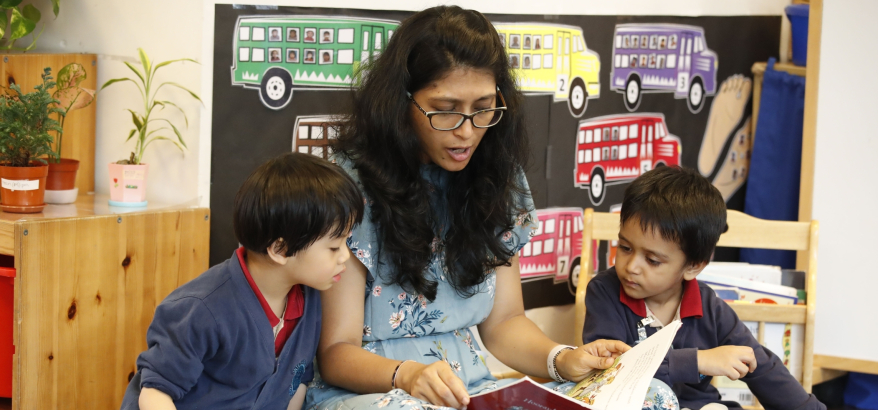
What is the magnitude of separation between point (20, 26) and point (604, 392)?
5.64ft

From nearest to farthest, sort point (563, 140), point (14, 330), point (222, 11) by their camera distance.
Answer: point (14, 330) → point (222, 11) → point (563, 140)

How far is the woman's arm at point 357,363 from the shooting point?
1.28m

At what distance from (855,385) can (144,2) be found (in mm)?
2435

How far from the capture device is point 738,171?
277cm

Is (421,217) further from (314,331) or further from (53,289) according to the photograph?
(53,289)

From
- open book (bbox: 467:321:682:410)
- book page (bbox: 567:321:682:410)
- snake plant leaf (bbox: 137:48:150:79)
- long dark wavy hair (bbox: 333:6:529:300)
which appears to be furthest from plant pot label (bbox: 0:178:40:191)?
book page (bbox: 567:321:682:410)

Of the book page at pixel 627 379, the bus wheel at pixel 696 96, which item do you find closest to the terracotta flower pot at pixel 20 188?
the book page at pixel 627 379

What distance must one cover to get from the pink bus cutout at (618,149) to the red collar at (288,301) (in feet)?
4.09

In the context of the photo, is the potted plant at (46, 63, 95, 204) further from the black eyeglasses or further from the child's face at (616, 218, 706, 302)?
the child's face at (616, 218, 706, 302)

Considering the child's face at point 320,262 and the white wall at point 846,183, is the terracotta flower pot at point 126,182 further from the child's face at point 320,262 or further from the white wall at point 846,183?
the white wall at point 846,183

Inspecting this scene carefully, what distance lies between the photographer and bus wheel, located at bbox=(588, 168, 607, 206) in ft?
8.32

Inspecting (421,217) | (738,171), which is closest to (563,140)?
(738,171)

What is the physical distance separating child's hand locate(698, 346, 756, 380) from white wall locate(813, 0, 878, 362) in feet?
3.41

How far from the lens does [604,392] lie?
131 cm
